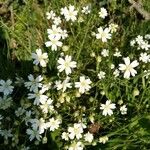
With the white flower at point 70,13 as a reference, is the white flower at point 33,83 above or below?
below

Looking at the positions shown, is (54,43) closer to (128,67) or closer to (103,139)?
(128,67)

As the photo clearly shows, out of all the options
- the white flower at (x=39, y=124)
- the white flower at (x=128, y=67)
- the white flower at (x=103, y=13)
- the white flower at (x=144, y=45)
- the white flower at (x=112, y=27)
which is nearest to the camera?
the white flower at (x=39, y=124)

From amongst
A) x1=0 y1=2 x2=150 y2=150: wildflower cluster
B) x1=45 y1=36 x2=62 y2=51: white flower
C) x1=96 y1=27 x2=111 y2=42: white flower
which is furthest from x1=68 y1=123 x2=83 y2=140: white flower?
x1=96 y1=27 x2=111 y2=42: white flower

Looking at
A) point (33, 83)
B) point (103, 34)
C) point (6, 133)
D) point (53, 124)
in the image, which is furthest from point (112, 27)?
point (6, 133)

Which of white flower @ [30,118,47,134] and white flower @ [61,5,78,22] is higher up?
white flower @ [61,5,78,22]

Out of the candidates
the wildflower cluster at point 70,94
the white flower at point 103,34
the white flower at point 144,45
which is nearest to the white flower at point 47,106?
the wildflower cluster at point 70,94

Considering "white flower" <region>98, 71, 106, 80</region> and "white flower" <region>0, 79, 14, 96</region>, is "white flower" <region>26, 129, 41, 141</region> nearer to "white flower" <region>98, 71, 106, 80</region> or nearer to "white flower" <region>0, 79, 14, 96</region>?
"white flower" <region>0, 79, 14, 96</region>

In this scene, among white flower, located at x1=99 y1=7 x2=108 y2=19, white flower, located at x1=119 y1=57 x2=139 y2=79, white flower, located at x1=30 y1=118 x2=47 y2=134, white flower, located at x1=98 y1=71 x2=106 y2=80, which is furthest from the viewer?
white flower, located at x1=99 y1=7 x2=108 y2=19

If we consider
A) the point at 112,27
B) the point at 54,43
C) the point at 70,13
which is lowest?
the point at 54,43

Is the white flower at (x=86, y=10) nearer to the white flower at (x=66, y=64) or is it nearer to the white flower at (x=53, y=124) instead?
the white flower at (x=66, y=64)

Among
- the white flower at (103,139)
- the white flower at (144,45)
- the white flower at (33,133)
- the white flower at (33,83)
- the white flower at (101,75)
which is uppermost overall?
the white flower at (144,45)
